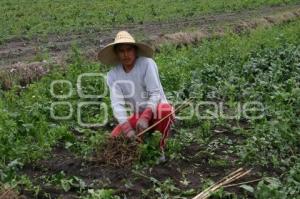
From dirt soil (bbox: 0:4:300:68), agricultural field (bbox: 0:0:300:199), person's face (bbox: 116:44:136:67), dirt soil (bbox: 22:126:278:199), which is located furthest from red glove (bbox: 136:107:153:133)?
dirt soil (bbox: 0:4:300:68)

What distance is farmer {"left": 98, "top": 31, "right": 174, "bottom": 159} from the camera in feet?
17.6

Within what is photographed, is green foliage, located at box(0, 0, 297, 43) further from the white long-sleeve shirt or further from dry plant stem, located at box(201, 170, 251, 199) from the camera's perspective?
dry plant stem, located at box(201, 170, 251, 199)

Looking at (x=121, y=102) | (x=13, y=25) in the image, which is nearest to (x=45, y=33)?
(x=13, y=25)

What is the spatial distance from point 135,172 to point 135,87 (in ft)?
2.94

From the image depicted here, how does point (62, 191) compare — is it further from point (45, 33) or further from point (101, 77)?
point (45, 33)

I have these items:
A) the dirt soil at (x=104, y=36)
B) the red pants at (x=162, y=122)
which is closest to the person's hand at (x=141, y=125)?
the red pants at (x=162, y=122)

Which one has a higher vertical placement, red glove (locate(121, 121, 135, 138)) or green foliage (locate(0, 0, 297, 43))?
green foliage (locate(0, 0, 297, 43))

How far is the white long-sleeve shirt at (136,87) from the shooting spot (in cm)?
541

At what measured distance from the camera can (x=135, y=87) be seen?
554cm

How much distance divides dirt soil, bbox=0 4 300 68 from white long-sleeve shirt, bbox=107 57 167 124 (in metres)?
4.25

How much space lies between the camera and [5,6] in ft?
61.3

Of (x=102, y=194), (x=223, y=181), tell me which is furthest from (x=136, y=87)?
(x=102, y=194)

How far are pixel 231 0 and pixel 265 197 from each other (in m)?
17.9

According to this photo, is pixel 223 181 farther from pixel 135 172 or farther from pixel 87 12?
pixel 87 12
